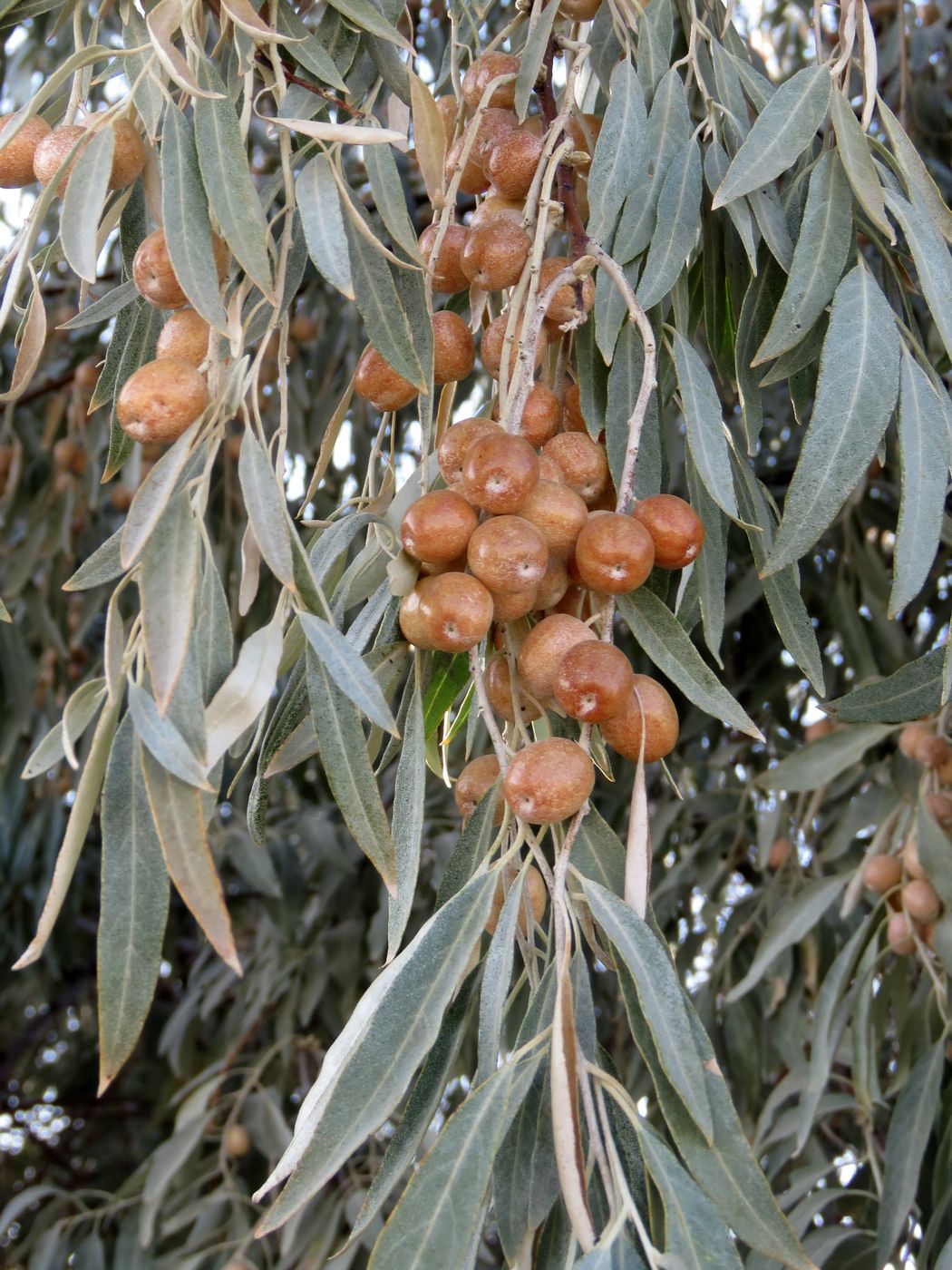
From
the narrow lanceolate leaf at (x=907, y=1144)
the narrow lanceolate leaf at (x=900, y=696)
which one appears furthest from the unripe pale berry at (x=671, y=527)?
the narrow lanceolate leaf at (x=907, y=1144)

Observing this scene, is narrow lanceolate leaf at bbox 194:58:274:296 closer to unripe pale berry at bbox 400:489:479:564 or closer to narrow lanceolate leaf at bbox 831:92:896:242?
unripe pale berry at bbox 400:489:479:564

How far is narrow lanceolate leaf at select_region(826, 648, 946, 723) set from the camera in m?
0.81

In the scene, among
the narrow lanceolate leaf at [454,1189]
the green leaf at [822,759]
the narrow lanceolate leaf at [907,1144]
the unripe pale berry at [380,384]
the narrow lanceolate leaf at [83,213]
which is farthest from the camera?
the green leaf at [822,759]

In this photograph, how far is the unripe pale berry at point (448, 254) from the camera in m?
0.77

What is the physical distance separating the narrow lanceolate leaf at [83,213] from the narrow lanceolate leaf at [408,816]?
25cm

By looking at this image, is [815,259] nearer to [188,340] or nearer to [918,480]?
[918,480]

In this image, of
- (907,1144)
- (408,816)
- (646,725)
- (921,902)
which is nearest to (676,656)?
(646,725)

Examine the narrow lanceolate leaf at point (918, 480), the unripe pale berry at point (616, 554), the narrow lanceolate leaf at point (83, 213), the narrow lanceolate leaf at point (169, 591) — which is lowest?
the narrow lanceolate leaf at point (918, 480)

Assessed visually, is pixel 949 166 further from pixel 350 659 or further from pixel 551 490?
pixel 350 659

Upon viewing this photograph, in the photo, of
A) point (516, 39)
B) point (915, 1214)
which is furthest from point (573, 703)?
point (915, 1214)

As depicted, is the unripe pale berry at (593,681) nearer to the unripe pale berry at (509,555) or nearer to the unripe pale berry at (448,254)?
the unripe pale berry at (509,555)

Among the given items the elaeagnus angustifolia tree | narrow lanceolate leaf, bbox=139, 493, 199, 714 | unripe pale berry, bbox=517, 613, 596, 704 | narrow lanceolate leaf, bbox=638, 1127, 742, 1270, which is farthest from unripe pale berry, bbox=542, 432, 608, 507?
narrow lanceolate leaf, bbox=638, 1127, 742, 1270

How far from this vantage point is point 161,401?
22.9 inches

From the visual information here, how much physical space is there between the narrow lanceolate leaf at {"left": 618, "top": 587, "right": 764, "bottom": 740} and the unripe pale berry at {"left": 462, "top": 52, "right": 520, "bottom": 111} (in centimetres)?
32
